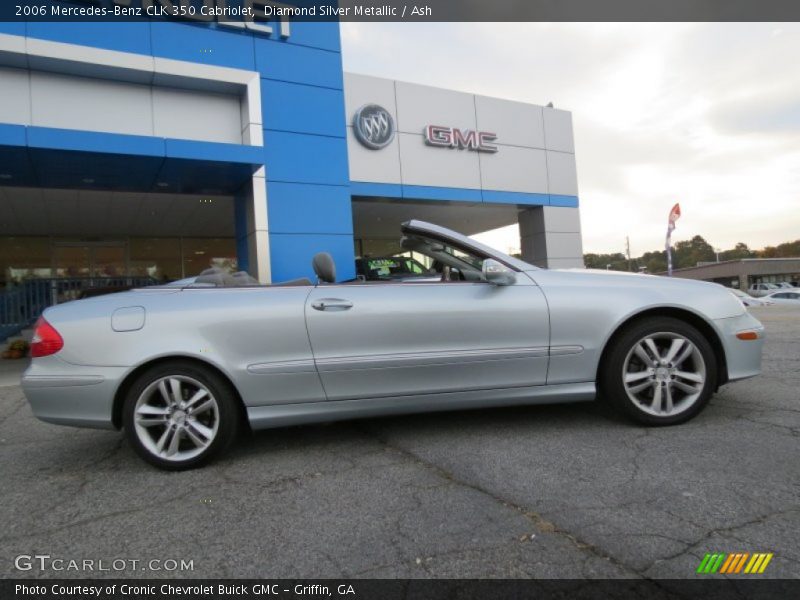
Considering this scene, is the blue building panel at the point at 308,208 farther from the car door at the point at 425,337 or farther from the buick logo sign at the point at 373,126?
the car door at the point at 425,337

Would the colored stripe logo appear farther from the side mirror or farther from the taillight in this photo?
the taillight

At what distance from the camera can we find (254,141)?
9422 millimetres

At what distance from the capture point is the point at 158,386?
2961 mm

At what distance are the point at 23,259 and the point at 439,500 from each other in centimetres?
2102

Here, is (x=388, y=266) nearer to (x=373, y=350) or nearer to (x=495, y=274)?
(x=495, y=274)

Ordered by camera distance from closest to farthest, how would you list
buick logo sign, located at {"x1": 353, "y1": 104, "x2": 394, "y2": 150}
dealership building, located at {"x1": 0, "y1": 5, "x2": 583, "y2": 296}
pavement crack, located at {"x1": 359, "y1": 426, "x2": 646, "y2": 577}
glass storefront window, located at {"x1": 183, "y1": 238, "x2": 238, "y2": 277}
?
pavement crack, located at {"x1": 359, "y1": 426, "x2": 646, "y2": 577}
dealership building, located at {"x1": 0, "y1": 5, "x2": 583, "y2": 296}
buick logo sign, located at {"x1": 353, "y1": 104, "x2": 394, "y2": 150}
glass storefront window, located at {"x1": 183, "y1": 238, "x2": 238, "y2": 277}

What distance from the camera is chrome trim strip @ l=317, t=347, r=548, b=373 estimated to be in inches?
121

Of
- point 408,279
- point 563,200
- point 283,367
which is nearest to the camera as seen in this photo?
point 283,367

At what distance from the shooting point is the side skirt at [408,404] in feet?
10.1

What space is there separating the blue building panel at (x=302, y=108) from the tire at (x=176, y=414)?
7731 mm

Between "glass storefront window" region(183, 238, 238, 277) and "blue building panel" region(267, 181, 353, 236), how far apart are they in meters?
10.4

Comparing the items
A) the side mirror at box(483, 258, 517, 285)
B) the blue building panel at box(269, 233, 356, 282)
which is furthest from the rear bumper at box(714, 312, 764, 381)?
the blue building panel at box(269, 233, 356, 282)

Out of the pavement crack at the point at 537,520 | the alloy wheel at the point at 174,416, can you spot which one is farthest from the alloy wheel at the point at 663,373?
the alloy wheel at the point at 174,416

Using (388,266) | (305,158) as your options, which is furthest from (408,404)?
(305,158)
